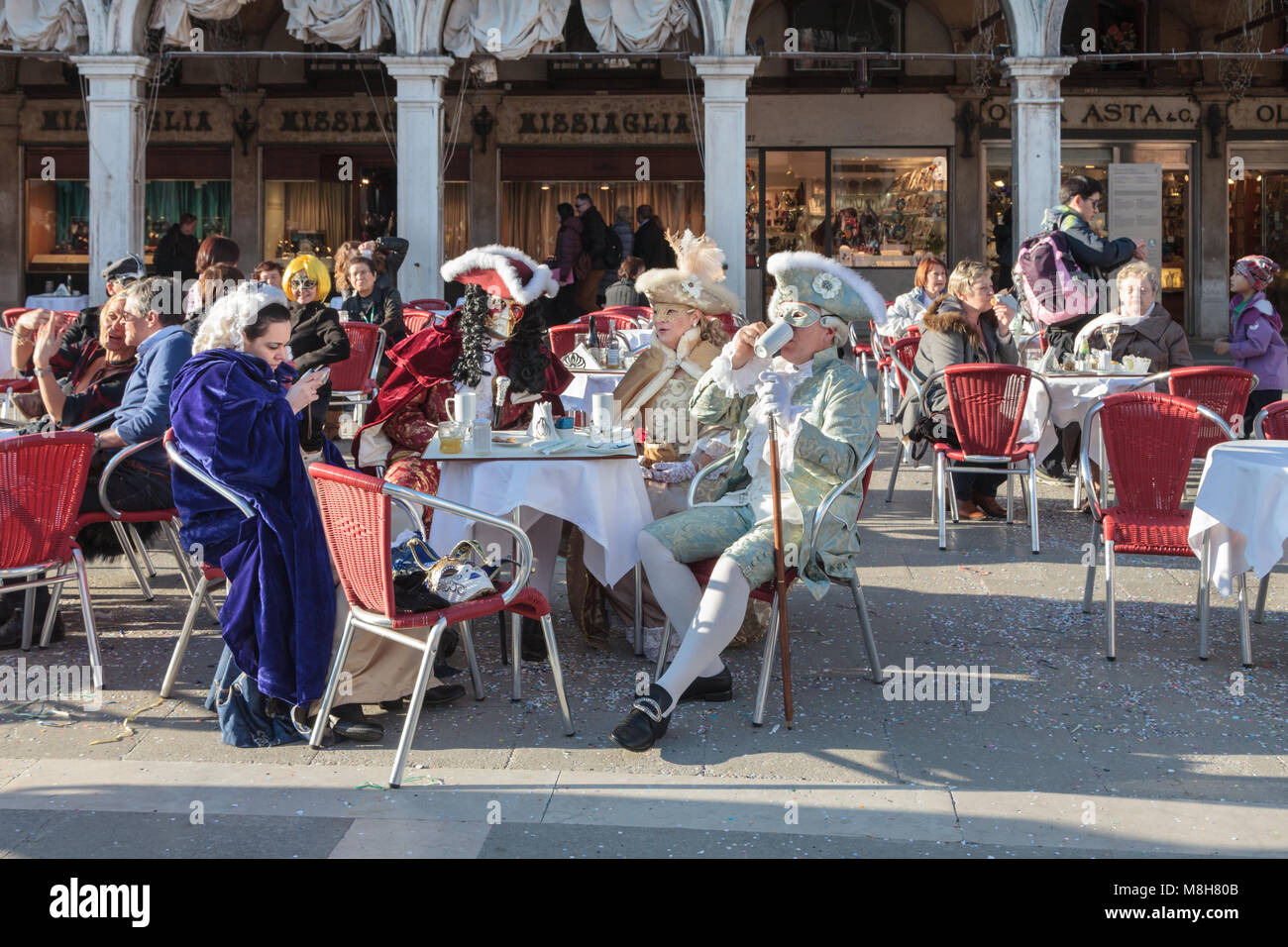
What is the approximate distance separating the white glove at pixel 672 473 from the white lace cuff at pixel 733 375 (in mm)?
683

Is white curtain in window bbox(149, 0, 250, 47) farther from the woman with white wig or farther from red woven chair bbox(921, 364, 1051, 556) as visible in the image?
the woman with white wig

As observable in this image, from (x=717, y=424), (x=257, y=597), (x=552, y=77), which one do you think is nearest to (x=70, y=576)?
(x=257, y=597)

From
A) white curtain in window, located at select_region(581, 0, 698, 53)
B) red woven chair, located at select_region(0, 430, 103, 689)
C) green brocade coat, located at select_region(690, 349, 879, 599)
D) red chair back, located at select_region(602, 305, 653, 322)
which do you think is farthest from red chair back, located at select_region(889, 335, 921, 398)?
white curtain in window, located at select_region(581, 0, 698, 53)

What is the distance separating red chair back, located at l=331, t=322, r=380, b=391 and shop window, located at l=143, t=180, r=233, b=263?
10660 mm

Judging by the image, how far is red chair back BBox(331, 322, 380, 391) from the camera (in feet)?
28.9

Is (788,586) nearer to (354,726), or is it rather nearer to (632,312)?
(354,726)

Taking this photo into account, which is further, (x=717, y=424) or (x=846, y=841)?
(x=717, y=424)

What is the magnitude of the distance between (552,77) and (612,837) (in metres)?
15.8

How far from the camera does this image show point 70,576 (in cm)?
501

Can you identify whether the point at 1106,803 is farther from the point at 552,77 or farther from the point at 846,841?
the point at 552,77

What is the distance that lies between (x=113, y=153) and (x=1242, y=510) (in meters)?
12.1

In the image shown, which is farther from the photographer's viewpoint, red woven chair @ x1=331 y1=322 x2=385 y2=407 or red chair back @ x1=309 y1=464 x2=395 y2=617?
red woven chair @ x1=331 y1=322 x2=385 y2=407

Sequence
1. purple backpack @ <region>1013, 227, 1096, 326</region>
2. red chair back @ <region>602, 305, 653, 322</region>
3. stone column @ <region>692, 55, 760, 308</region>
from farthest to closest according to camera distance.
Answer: stone column @ <region>692, 55, 760, 308</region> → red chair back @ <region>602, 305, 653, 322</region> → purple backpack @ <region>1013, 227, 1096, 326</region>

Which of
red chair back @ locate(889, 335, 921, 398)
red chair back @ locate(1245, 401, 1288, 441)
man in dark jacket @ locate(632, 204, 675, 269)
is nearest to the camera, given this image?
red chair back @ locate(1245, 401, 1288, 441)
